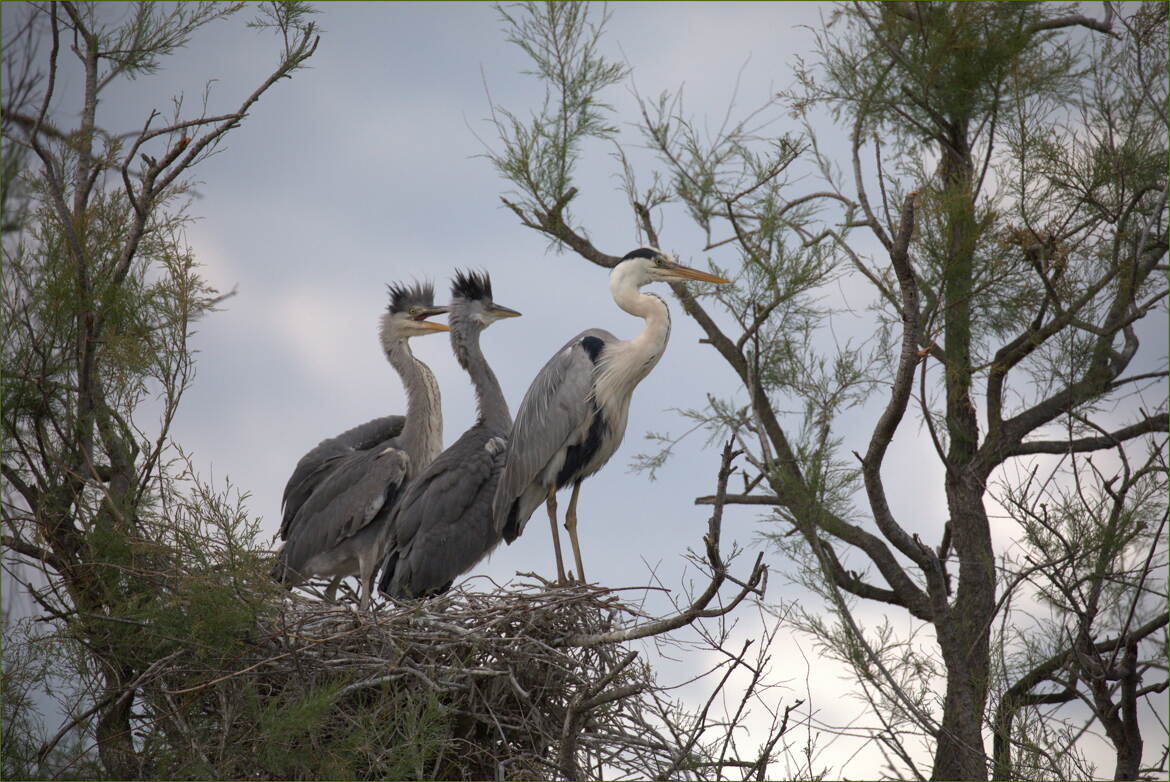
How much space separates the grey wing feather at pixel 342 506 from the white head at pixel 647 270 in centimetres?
133

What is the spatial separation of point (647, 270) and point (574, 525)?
114cm

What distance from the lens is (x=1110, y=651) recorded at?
5.59m

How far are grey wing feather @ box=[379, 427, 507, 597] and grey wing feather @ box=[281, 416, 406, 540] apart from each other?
24.4 inches

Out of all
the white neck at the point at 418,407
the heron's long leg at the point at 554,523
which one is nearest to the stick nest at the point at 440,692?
the heron's long leg at the point at 554,523

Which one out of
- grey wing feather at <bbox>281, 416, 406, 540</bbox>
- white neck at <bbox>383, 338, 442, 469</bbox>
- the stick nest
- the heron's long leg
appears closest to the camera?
the stick nest

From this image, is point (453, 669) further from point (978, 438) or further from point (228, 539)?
point (978, 438)

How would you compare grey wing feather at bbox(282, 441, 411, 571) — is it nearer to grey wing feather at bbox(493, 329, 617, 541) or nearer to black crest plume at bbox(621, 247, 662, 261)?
grey wing feather at bbox(493, 329, 617, 541)

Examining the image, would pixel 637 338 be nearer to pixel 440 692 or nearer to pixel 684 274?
pixel 684 274

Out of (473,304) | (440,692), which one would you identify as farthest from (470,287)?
(440,692)

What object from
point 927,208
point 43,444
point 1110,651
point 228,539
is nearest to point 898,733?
point 1110,651

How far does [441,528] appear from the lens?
5676mm

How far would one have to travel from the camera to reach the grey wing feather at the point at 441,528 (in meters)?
5.66

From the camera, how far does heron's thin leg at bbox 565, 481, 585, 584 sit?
5.47 meters

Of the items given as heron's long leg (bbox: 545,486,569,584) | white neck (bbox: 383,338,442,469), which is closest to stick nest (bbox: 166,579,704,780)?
heron's long leg (bbox: 545,486,569,584)
